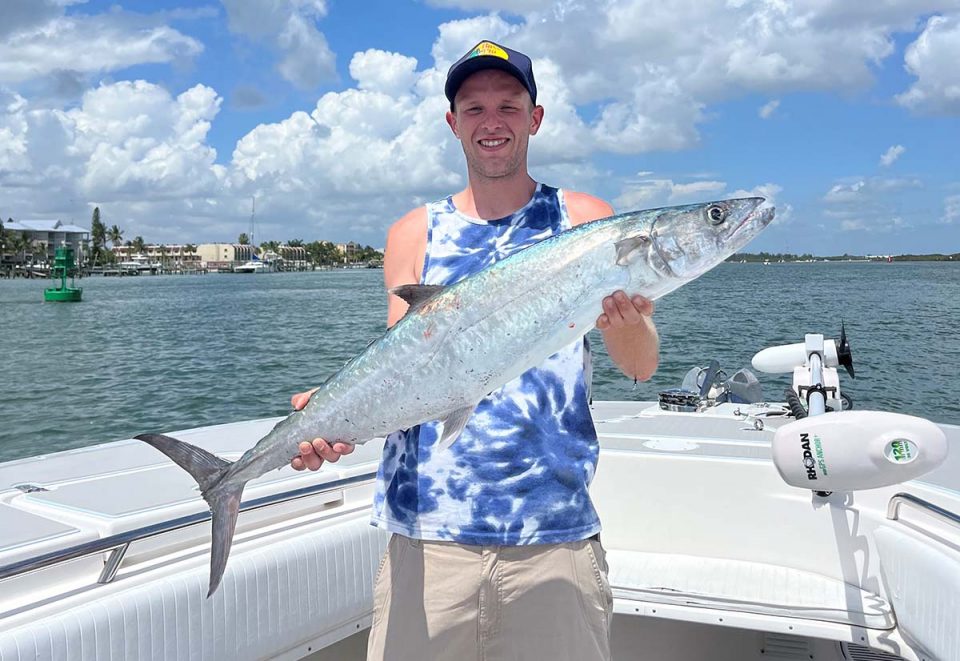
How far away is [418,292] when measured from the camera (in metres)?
2.26

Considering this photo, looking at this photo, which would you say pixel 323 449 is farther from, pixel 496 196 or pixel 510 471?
pixel 496 196

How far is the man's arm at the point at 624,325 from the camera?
2102 mm

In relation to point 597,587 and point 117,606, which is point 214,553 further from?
point 597,587

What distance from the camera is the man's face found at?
2.35 meters

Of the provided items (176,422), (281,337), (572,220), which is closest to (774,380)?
(176,422)

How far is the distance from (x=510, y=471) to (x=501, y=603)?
0.40m

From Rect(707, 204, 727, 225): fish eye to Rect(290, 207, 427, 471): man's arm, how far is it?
887mm

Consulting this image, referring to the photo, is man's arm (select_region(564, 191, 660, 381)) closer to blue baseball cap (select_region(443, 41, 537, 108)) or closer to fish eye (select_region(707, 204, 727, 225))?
fish eye (select_region(707, 204, 727, 225))

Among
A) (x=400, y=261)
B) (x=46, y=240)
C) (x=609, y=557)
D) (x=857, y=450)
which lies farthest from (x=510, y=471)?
(x=46, y=240)

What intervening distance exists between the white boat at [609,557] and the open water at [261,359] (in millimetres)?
10105

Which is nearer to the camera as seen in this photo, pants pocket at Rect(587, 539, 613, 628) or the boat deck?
pants pocket at Rect(587, 539, 613, 628)

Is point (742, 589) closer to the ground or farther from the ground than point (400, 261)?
closer to the ground

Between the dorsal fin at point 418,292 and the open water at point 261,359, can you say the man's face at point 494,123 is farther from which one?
the open water at point 261,359

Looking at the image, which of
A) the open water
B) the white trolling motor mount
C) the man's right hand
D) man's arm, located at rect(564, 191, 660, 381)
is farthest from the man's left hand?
the open water
